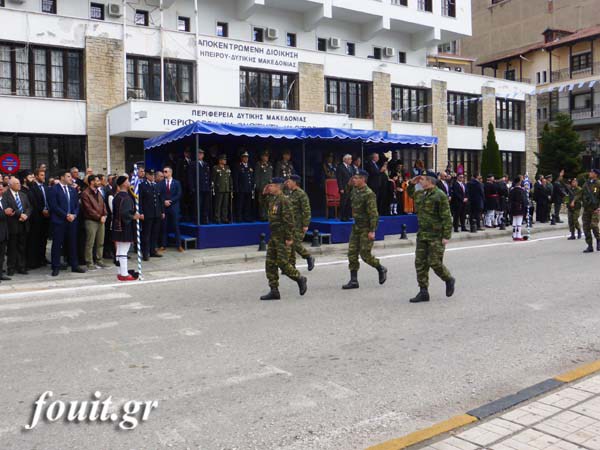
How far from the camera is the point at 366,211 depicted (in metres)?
10.0

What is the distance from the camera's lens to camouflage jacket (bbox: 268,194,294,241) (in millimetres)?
9055

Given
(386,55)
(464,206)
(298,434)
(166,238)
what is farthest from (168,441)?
(386,55)

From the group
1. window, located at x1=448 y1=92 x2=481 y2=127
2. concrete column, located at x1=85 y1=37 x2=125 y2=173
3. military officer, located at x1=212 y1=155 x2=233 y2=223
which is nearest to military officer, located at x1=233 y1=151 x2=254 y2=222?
military officer, located at x1=212 y1=155 x2=233 y2=223

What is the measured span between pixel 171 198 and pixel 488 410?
11.6 m

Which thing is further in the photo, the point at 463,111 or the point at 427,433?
the point at 463,111

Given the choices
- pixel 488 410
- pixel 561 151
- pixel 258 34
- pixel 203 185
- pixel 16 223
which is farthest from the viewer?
pixel 561 151

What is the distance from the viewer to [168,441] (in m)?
4.12

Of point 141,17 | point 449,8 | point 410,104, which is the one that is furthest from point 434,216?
point 449,8

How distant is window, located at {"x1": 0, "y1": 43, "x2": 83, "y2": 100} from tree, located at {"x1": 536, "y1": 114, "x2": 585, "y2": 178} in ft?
99.9

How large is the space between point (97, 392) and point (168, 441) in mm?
1248

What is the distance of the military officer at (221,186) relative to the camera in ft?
52.6

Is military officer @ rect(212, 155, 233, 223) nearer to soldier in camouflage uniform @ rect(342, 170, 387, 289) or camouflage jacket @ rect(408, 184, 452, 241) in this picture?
soldier in camouflage uniform @ rect(342, 170, 387, 289)

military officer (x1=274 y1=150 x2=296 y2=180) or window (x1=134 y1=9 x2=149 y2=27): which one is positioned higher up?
window (x1=134 y1=9 x2=149 y2=27)

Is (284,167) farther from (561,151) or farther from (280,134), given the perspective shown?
(561,151)
